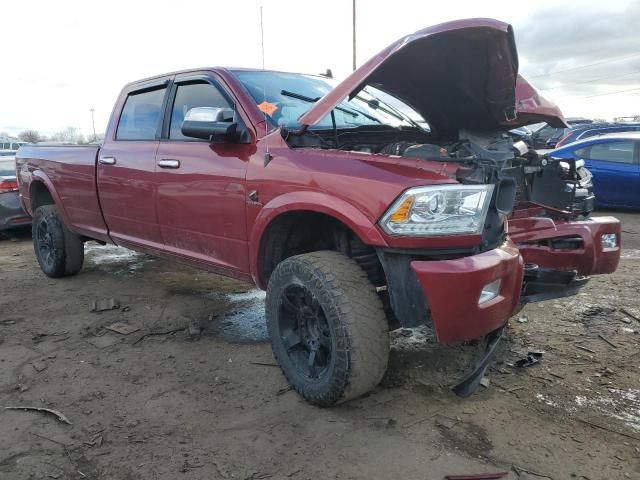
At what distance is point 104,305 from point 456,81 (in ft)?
10.8

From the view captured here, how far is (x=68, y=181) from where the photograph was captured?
5.05 metres

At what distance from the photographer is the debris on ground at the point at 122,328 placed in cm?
402

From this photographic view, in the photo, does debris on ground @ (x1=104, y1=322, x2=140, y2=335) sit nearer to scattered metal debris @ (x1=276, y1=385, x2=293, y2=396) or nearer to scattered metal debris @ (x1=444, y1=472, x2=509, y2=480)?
scattered metal debris @ (x1=276, y1=385, x2=293, y2=396)

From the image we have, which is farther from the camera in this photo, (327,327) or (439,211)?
(327,327)

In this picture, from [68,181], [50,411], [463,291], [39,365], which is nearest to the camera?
[463,291]

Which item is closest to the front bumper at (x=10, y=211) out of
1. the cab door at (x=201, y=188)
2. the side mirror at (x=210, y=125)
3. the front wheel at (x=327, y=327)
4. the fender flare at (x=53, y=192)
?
the fender flare at (x=53, y=192)

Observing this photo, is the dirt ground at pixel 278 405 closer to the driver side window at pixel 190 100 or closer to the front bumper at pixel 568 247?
the front bumper at pixel 568 247

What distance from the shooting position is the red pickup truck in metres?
2.49

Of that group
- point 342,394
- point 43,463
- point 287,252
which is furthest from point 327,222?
point 43,463

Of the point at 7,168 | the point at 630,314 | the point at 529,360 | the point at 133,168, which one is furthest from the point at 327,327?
the point at 7,168

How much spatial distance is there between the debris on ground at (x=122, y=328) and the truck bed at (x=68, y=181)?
0.97 meters

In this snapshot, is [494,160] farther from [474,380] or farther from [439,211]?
[474,380]

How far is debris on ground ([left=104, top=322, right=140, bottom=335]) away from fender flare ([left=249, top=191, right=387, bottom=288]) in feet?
4.33

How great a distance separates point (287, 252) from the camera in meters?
3.24
